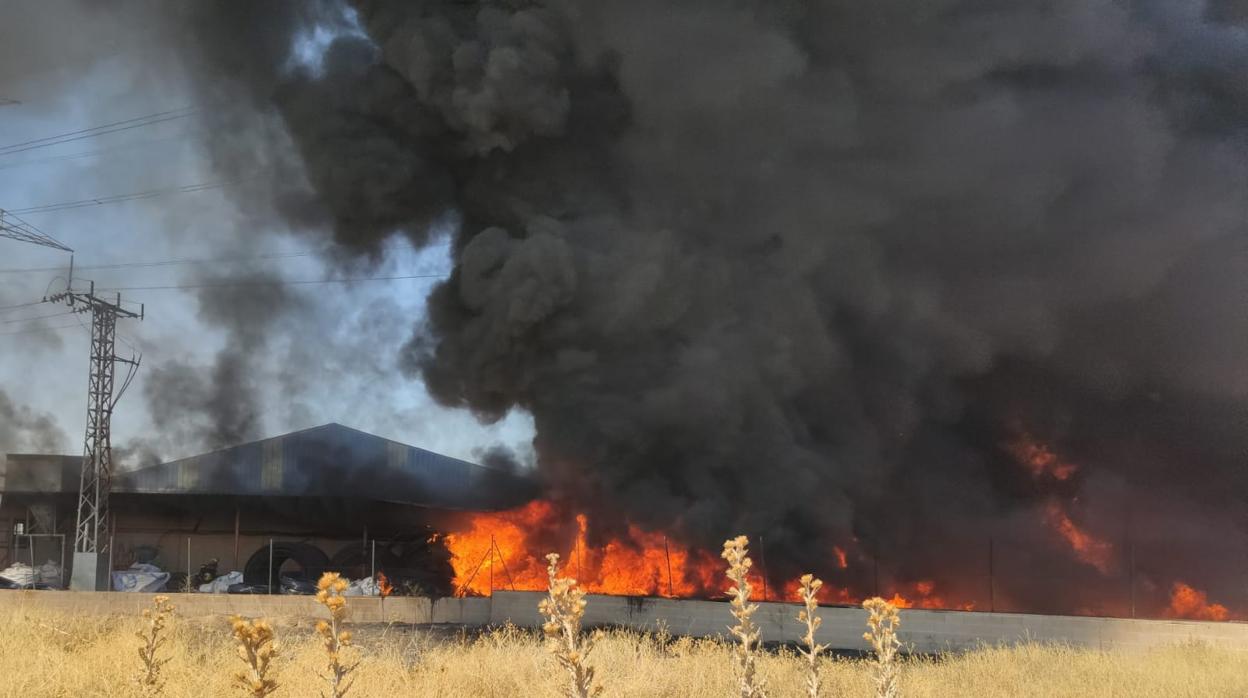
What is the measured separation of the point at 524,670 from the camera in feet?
46.0

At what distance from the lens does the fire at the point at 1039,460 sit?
36.8 metres

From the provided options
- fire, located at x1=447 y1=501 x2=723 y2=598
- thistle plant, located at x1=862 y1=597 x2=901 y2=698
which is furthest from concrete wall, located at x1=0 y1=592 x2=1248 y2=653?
thistle plant, located at x1=862 y1=597 x2=901 y2=698

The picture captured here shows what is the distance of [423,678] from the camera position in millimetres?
12664

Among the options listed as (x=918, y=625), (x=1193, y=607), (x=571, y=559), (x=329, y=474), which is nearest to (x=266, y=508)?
(x=329, y=474)

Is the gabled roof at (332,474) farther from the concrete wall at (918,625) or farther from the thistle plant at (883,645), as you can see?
the thistle plant at (883,645)

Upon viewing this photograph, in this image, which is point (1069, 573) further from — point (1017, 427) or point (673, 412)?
point (673, 412)

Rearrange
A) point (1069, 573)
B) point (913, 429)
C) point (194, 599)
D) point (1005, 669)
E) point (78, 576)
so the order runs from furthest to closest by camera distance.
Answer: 1. point (913, 429)
2. point (1069, 573)
3. point (78, 576)
4. point (194, 599)
5. point (1005, 669)

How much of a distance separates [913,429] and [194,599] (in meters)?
24.0

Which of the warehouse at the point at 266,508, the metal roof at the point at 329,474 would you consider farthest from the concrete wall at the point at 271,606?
the metal roof at the point at 329,474

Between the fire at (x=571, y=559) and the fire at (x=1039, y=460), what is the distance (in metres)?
12.9

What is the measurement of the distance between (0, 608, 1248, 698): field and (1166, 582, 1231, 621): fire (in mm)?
14724

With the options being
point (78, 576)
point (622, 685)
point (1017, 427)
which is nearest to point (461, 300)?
point (78, 576)

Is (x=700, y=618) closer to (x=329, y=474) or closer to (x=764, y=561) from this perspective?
(x=764, y=561)

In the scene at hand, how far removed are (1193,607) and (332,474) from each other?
29919 mm
